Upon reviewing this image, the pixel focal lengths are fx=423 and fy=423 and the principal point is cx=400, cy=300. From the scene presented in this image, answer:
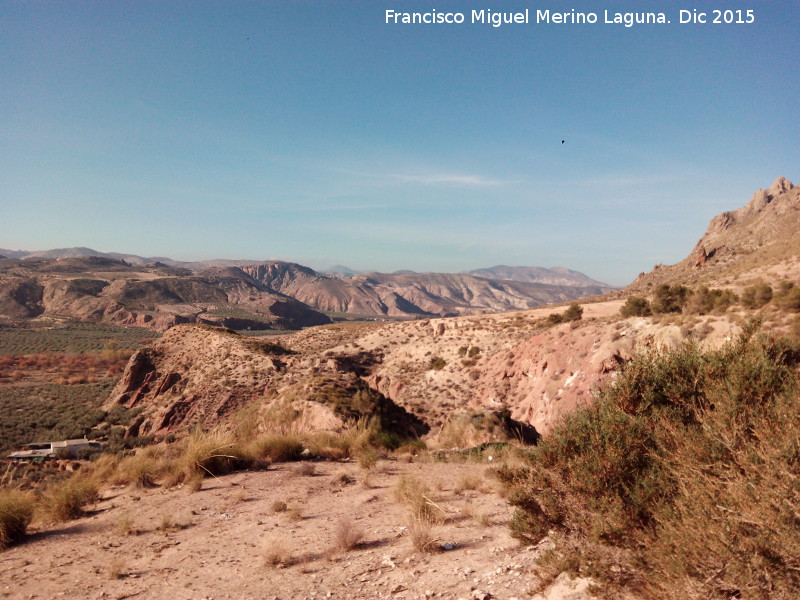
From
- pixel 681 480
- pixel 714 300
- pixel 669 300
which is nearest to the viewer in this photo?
pixel 681 480

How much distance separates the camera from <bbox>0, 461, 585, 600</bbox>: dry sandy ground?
16.5ft

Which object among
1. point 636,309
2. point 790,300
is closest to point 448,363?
point 636,309

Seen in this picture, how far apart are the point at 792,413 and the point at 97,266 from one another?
209762 mm

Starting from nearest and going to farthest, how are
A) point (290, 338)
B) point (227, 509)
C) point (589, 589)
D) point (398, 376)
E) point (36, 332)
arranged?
point (589, 589)
point (227, 509)
point (398, 376)
point (290, 338)
point (36, 332)

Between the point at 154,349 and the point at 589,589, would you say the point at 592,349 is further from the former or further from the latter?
the point at 154,349

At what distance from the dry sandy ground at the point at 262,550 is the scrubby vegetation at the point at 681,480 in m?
0.69

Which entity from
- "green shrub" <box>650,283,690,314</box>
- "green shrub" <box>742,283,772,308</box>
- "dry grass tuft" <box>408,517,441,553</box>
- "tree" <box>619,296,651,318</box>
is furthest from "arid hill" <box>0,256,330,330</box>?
"dry grass tuft" <box>408,517,441,553</box>

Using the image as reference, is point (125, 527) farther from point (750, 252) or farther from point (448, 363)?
point (750, 252)

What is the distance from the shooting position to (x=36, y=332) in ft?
258

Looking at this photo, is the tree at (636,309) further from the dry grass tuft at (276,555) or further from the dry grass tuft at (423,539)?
the dry grass tuft at (276,555)

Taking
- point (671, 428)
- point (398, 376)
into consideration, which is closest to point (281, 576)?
point (671, 428)

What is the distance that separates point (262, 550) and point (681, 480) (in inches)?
204

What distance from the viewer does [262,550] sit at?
582cm

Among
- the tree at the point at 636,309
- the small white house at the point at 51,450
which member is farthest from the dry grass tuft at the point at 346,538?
the tree at the point at 636,309
